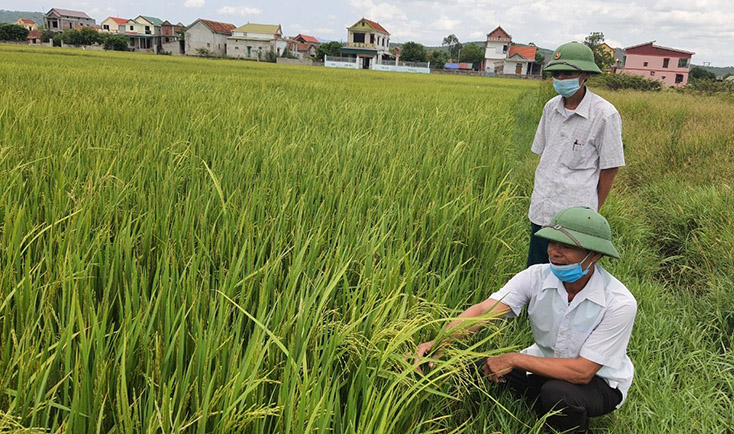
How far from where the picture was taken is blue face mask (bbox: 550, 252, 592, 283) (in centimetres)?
164

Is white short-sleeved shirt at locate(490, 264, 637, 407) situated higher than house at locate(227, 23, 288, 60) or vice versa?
house at locate(227, 23, 288, 60)

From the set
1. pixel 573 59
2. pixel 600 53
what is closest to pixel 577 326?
pixel 573 59

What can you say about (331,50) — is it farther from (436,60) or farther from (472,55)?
(472,55)

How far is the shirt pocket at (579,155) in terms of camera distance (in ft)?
8.14

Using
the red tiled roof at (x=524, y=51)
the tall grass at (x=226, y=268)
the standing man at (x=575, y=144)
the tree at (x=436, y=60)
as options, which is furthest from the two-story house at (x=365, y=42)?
the standing man at (x=575, y=144)

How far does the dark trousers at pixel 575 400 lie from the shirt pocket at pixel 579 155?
116 centimetres

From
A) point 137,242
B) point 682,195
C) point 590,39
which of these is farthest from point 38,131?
point 590,39

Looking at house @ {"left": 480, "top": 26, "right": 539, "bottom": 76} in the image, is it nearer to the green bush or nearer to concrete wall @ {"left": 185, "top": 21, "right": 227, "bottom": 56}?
concrete wall @ {"left": 185, "top": 21, "right": 227, "bottom": 56}

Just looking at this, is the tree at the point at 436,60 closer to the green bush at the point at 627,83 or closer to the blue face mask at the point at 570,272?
the green bush at the point at 627,83

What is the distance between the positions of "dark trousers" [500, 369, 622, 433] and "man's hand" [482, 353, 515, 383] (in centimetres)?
14

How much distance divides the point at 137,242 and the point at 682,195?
4.19 m

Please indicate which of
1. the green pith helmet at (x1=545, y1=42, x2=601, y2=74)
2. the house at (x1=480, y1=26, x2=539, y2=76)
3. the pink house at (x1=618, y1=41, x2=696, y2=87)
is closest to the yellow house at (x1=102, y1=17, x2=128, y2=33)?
the house at (x1=480, y1=26, x2=539, y2=76)

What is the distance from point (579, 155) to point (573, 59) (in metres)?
0.46

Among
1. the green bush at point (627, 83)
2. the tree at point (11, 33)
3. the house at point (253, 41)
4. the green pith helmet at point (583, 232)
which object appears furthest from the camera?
the house at point (253, 41)
